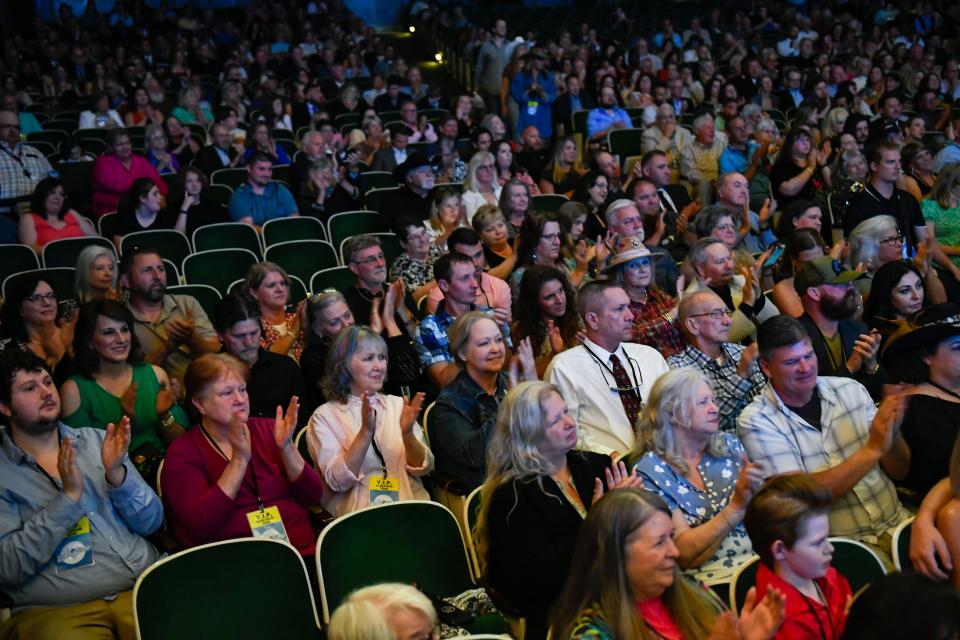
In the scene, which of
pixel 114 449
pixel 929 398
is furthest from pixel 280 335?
pixel 929 398

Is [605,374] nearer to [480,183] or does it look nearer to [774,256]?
[774,256]

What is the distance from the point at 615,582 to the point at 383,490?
1.27m

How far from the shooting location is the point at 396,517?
3014 millimetres

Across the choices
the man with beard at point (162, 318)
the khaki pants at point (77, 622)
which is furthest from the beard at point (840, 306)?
the khaki pants at point (77, 622)

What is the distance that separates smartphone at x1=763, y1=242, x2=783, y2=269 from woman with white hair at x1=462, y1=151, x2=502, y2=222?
5.90 feet

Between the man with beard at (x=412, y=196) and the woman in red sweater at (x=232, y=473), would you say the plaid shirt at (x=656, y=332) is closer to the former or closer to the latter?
the woman in red sweater at (x=232, y=473)

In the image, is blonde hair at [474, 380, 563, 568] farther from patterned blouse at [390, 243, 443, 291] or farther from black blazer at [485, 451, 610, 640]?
patterned blouse at [390, 243, 443, 291]

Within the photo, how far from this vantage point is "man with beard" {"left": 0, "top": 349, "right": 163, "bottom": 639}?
2791 millimetres

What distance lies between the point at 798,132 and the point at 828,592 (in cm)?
517

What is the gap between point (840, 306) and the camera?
3996mm

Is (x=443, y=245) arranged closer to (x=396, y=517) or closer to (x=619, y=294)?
(x=619, y=294)

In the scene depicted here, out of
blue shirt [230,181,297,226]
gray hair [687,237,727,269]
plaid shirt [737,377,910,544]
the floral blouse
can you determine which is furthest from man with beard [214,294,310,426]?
blue shirt [230,181,297,226]

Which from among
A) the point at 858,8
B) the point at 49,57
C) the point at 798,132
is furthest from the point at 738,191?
the point at 858,8

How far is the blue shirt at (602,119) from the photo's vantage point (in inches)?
354
